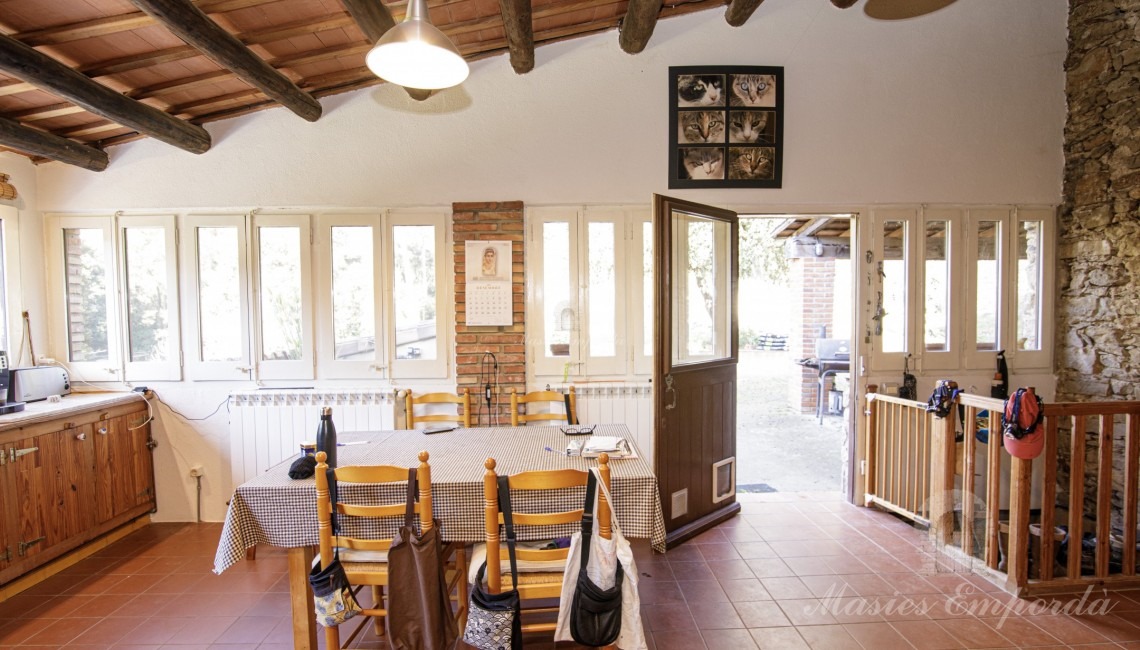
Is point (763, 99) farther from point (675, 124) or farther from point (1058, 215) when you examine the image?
point (1058, 215)

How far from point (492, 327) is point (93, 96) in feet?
8.51

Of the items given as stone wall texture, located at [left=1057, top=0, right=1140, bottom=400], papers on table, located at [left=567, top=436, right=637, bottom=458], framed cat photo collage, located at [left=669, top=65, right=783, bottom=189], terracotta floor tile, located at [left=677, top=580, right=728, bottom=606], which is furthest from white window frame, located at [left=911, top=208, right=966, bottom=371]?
papers on table, located at [left=567, top=436, right=637, bottom=458]

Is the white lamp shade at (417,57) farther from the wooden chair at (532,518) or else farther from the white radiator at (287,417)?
the white radiator at (287,417)

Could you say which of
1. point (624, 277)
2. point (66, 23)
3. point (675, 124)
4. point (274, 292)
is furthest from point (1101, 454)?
point (66, 23)

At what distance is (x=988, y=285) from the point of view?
3.96 metres

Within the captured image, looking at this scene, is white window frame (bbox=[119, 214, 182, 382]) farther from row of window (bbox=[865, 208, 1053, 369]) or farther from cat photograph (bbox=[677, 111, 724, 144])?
row of window (bbox=[865, 208, 1053, 369])

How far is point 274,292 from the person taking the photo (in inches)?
150

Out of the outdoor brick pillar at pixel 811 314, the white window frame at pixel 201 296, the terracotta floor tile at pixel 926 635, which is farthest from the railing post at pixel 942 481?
the white window frame at pixel 201 296

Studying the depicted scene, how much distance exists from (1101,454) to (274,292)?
539 cm

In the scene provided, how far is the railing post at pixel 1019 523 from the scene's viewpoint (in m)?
2.61

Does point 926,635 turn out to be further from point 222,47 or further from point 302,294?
point 222,47

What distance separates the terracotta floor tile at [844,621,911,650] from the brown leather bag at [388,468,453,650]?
6.24 ft

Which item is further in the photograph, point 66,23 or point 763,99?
point 763,99

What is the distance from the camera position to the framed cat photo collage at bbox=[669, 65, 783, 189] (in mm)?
3727
